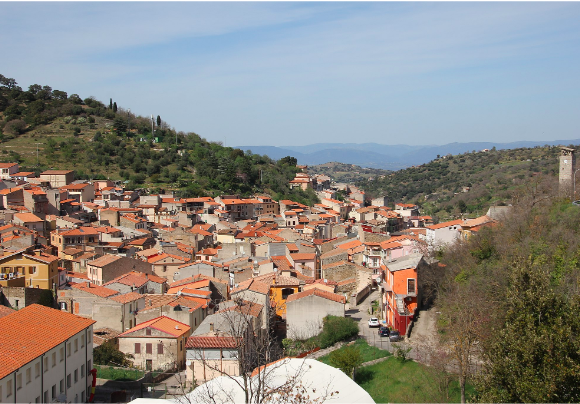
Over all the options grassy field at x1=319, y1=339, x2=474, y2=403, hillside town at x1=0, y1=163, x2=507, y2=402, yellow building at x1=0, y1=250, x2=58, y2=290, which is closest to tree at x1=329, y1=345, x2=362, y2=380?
grassy field at x1=319, y1=339, x2=474, y2=403

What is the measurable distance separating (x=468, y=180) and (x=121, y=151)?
162ft

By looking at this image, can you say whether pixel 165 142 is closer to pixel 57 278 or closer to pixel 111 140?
pixel 111 140

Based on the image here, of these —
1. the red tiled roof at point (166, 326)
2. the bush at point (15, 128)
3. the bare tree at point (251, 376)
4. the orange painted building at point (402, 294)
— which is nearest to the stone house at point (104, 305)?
the red tiled roof at point (166, 326)

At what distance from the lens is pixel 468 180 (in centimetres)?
7950

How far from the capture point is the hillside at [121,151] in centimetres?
6888

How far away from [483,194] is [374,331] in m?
44.9

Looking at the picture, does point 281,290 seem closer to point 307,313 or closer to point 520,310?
point 307,313

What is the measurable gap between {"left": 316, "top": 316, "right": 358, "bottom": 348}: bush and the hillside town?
1055mm

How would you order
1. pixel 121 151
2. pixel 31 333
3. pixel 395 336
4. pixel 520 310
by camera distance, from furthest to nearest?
pixel 121 151, pixel 395 336, pixel 31 333, pixel 520 310

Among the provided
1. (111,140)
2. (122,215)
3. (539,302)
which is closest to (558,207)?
(539,302)

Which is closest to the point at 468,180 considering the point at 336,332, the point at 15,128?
the point at 336,332

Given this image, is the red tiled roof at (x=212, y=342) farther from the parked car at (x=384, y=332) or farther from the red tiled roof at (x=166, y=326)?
the parked car at (x=384, y=332)

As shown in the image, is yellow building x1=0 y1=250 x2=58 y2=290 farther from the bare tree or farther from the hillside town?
the bare tree

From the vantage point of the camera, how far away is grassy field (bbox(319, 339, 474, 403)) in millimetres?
15406
